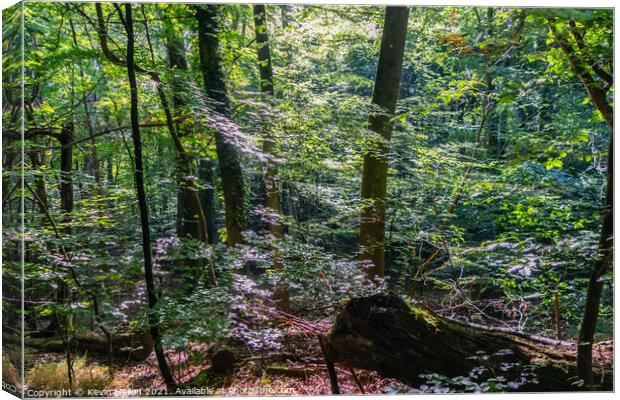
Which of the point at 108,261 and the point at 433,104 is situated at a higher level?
the point at 433,104

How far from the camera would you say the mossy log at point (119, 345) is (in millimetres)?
3004

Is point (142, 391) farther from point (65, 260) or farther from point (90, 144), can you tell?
point (90, 144)

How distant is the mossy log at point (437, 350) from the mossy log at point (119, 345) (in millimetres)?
1239

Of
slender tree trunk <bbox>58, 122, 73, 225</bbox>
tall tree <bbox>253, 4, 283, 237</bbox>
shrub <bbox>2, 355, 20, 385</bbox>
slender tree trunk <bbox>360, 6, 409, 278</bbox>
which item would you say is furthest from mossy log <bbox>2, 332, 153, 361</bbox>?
slender tree trunk <bbox>360, 6, 409, 278</bbox>

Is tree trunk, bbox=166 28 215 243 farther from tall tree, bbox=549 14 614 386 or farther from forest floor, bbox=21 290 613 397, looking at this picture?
tall tree, bbox=549 14 614 386

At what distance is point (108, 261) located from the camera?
3189 mm

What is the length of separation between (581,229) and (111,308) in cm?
328

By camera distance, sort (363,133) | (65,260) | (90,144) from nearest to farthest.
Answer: (65,260), (90,144), (363,133)

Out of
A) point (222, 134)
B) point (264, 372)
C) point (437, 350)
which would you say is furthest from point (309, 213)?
point (437, 350)

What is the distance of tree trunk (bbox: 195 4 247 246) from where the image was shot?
11.4ft

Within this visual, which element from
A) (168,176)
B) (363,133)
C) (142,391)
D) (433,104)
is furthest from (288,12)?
(142,391)

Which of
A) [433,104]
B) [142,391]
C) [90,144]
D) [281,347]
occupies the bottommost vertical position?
[142,391]

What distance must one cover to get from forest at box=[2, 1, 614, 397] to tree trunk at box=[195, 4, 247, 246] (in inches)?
0.8

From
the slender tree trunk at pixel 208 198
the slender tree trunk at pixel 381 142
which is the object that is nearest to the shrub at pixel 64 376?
the slender tree trunk at pixel 208 198
